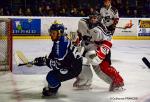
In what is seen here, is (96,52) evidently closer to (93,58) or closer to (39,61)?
(93,58)

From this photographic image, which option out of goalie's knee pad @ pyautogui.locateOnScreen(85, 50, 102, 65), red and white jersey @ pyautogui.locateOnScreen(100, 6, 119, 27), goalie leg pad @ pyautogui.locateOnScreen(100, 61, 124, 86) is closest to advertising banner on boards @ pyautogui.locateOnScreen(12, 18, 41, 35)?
red and white jersey @ pyautogui.locateOnScreen(100, 6, 119, 27)

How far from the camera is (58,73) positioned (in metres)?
5.43

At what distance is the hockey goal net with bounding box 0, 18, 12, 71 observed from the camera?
7.53m

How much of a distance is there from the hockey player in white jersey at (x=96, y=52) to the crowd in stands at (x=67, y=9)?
24.8 ft

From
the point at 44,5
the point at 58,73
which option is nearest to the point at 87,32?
the point at 58,73

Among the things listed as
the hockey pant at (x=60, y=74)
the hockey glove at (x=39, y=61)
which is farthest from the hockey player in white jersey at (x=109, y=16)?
the hockey glove at (x=39, y=61)

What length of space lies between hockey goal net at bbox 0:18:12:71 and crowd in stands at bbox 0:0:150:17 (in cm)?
588

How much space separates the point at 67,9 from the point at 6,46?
24.4ft

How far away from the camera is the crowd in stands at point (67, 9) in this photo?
46.6ft

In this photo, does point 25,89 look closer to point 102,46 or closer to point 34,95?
point 34,95

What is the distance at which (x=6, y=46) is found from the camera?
778 cm

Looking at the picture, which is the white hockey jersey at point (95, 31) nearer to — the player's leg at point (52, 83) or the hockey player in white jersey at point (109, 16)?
the player's leg at point (52, 83)

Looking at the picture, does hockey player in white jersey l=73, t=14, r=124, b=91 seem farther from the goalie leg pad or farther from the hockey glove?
the hockey glove

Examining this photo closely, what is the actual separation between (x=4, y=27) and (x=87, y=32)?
2656 mm
